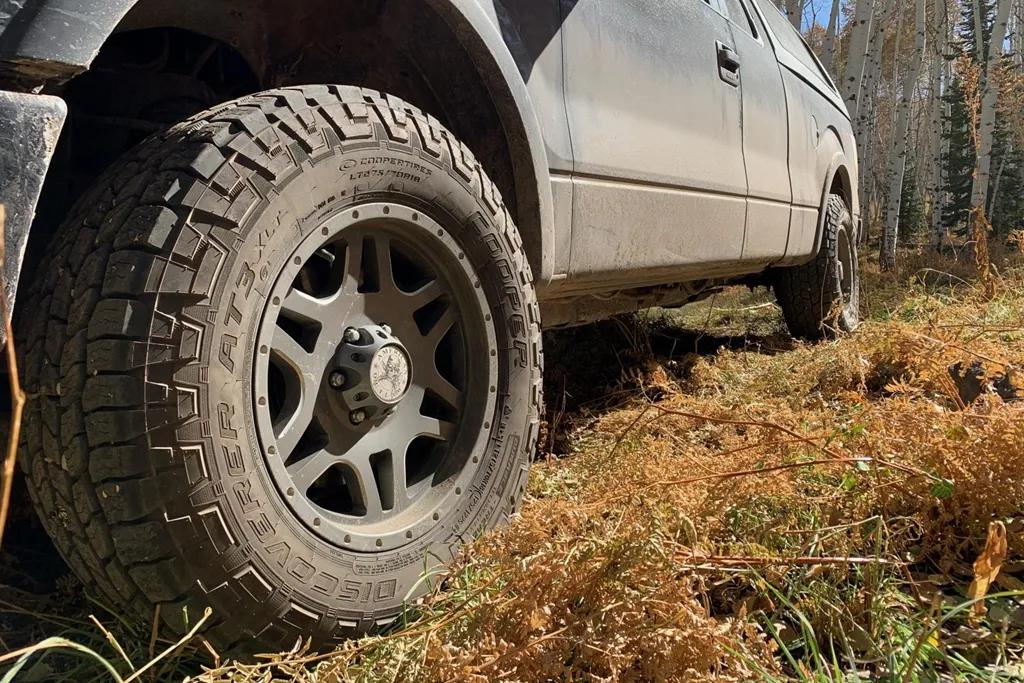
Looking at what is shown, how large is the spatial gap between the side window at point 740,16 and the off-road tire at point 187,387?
2419 mm

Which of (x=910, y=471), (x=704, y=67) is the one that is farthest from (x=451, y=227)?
(x=704, y=67)

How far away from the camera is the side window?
10.7 ft

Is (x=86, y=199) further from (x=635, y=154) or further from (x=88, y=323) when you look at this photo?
(x=635, y=154)

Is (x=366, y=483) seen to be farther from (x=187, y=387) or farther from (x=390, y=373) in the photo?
(x=187, y=387)

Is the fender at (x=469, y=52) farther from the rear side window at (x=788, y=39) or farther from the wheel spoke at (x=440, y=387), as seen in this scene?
the rear side window at (x=788, y=39)

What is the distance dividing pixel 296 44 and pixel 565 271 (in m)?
0.84

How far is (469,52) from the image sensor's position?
1.74 metres

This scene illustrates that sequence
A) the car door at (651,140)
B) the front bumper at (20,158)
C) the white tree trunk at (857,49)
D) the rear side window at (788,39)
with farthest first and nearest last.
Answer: the white tree trunk at (857,49)
the rear side window at (788,39)
the car door at (651,140)
the front bumper at (20,158)

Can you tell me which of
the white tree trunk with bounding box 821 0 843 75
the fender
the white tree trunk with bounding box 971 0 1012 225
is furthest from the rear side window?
the white tree trunk with bounding box 821 0 843 75

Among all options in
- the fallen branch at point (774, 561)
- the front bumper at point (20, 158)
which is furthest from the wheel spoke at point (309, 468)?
the fallen branch at point (774, 561)

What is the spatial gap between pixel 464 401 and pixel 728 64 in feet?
6.19

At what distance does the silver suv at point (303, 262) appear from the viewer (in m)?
1.10

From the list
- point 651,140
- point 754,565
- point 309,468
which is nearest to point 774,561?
point 754,565

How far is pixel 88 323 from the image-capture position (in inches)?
44.1
